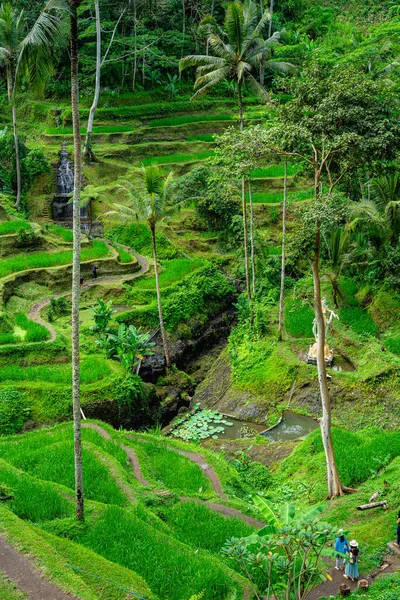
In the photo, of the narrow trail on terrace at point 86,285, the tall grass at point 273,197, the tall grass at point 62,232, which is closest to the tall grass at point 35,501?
the narrow trail on terrace at point 86,285

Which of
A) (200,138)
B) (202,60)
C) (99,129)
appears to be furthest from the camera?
(200,138)

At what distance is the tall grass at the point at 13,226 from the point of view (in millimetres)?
25641

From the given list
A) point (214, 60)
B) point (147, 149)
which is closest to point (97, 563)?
point (214, 60)

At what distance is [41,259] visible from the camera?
2489 cm

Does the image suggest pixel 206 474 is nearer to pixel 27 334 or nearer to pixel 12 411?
pixel 12 411

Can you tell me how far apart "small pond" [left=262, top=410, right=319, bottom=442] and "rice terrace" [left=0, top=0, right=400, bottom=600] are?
56 millimetres

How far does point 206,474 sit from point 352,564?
5095 mm

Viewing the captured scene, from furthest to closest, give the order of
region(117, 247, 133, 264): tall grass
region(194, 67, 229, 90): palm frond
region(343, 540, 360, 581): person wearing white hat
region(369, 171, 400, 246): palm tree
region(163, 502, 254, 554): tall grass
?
1. region(117, 247, 133, 264): tall grass
2. region(369, 171, 400, 246): palm tree
3. region(194, 67, 229, 90): palm frond
4. region(163, 502, 254, 554): tall grass
5. region(343, 540, 360, 581): person wearing white hat

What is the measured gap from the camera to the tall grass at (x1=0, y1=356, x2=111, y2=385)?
18.1 m

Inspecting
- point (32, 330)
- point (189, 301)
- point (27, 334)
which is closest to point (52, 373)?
point (27, 334)

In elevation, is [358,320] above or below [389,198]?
below

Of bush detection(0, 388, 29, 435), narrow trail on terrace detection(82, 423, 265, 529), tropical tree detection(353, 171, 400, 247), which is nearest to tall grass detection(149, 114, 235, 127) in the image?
tropical tree detection(353, 171, 400, 247)

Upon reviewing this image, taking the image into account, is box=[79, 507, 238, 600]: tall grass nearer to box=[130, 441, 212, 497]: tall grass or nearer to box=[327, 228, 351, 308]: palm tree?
box=[130, 441, 212, 497]: tall grass

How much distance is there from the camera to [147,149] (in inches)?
1444
